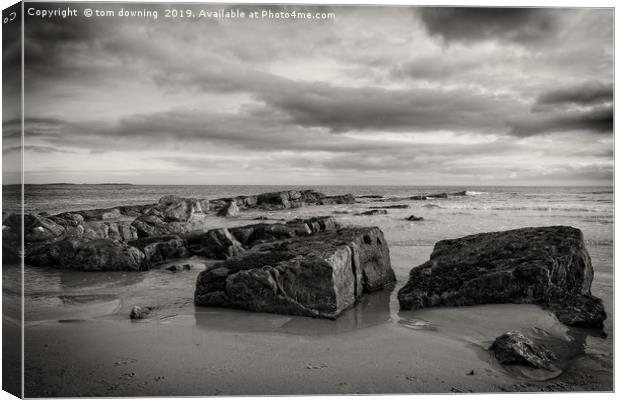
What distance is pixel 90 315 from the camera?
14.8ft

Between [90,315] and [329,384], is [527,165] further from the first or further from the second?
[90,315]

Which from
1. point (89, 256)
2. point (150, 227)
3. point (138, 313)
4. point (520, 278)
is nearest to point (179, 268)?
point (89, 256)

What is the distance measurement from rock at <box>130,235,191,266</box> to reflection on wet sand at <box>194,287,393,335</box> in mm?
2397

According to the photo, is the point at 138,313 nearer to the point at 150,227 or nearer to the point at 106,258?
the point at 106,258

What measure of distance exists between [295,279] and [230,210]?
7.41 m

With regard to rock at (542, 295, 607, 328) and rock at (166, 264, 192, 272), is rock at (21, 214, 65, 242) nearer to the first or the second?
rock at (166, 264, 192, 272)

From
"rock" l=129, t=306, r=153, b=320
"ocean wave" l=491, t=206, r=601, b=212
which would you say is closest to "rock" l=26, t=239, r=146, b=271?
"rock" l=129, t=306, r=153, b=320

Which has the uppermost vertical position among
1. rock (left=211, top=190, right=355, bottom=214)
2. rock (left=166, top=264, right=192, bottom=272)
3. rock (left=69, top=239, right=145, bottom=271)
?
rock (left=211, top=190, right=355, bottom=214)

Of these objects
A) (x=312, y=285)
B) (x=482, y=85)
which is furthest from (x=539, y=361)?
(x=482, y=85)

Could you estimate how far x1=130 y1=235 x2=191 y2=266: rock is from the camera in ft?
21.9

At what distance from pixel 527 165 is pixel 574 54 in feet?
3.83

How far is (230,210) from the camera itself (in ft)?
37.9

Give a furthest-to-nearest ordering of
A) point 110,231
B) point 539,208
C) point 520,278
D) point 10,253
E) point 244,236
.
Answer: point 110,231, point 244,236, point 539,208, point 520,278, point 10,253

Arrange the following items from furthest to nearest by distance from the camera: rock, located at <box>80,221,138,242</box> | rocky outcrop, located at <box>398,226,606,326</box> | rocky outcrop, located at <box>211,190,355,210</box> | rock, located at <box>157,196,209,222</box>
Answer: rock, located at <box>157,196,209,222</box>
rocky outcrop, located at <box>211,190,355,210</box>
rock, located at <box>80,221,138,242</box>
rocky outcrop, located at <box>398,226,606,326</box>
